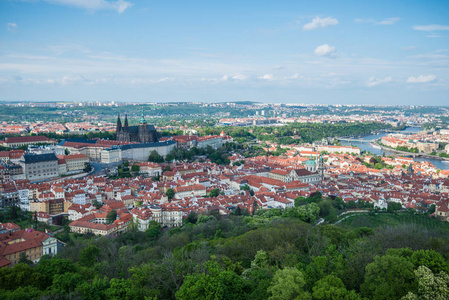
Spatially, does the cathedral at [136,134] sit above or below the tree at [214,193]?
above

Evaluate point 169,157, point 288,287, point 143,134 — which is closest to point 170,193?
point 169,157

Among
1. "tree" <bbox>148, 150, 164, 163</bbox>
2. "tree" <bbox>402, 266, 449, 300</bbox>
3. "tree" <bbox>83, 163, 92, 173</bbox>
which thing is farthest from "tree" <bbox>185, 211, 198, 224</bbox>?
"tree" <bbox>148, 150, 164, 163</bbox>

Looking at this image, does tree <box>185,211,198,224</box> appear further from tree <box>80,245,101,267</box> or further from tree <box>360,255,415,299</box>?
tree <box>360,255,415,299</box>

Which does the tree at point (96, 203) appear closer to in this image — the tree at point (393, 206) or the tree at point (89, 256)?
the tree at point (89, 256)

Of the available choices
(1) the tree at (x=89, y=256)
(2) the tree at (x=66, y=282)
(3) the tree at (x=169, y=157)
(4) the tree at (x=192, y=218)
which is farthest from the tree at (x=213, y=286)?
(3) the tree at (x=169, y=157)

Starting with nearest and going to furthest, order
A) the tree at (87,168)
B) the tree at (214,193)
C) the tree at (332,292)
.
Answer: the tree at (332,292) < the tree at (214,193) < the tree at (87,168)

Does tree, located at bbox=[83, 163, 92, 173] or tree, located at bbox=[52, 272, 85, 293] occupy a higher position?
tree, located at bbox=[52, 272, 85, 293]

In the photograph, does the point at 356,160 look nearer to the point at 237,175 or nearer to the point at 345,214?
the point at 237,175
